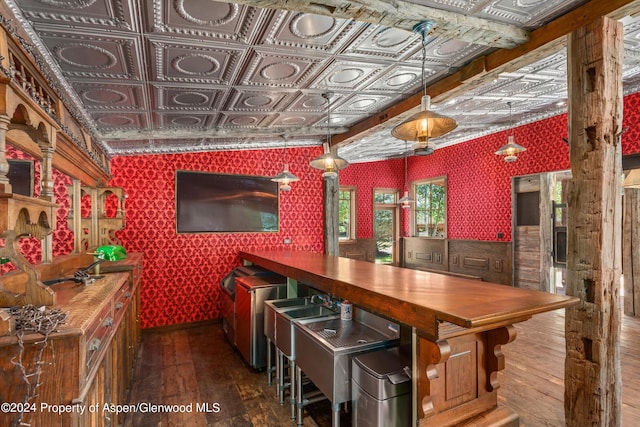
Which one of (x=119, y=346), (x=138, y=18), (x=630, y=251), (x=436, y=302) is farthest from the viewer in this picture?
(x=630, y=251)

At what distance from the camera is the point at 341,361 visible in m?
2.00

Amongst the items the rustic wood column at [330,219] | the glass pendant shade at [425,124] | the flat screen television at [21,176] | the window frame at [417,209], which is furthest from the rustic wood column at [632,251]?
the flat screen television at [21,176]

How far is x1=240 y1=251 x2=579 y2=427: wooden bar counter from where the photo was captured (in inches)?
60.9

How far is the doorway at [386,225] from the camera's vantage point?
29.7ft

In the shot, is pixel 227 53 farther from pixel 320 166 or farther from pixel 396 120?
pixel 396 120

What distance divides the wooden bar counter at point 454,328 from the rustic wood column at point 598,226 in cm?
67

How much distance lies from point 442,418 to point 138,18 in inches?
117

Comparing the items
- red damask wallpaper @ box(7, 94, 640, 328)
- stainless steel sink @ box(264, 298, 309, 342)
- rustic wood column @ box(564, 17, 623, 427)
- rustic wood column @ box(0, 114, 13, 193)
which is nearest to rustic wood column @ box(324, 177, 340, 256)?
red damask wallpaper @ box(7, 94, 640, 328)

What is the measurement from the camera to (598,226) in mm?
2184

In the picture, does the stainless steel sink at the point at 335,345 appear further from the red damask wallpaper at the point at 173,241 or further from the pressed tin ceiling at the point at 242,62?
the red damask wallpaper at the point at 173,241

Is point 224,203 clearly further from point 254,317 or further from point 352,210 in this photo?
point 352,210

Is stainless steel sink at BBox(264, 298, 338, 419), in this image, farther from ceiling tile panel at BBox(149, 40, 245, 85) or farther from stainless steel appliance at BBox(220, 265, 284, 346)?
ceiling tile panel at BBox(149, 40, 245, 85)

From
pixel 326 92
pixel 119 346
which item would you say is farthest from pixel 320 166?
pixel 119 346

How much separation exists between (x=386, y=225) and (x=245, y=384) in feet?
22.2
